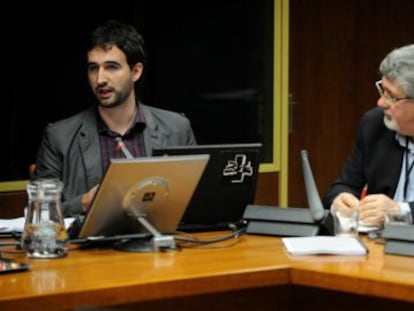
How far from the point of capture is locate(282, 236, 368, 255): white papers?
7.65ft

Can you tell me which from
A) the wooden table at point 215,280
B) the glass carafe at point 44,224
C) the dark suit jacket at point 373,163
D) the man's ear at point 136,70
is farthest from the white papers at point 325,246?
the man's ear at point 136,70

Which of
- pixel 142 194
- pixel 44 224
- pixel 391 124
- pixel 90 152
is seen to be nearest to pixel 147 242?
pixel 142 194

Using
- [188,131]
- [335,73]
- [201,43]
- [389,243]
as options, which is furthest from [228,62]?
[389,243]

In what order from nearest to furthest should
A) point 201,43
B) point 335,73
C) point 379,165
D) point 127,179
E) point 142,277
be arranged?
point 142,277
point 127,179
point 379,165
point 201,43
point 335,73

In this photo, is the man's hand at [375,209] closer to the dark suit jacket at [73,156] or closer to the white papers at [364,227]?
the white papers at [364,227]

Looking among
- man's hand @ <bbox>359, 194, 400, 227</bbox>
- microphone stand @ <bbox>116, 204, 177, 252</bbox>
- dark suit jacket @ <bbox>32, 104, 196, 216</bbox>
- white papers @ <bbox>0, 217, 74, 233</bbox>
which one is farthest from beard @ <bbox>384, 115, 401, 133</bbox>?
white papers @ <bbox>0, 217, 74, 233</bbox>

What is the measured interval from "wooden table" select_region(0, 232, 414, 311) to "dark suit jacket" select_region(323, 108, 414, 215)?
674 mm

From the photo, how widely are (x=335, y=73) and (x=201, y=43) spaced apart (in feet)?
2.79

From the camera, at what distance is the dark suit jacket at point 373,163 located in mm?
3141

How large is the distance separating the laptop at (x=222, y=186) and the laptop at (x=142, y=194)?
13cm

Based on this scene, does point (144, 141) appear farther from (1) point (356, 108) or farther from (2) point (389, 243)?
(1) point (356, 108)

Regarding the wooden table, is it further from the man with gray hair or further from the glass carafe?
the man with gray hair

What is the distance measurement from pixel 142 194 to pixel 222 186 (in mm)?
325

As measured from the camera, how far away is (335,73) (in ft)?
17.1
